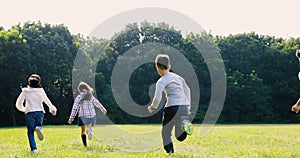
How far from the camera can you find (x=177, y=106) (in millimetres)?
8148

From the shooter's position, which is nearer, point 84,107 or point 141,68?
point 84,107

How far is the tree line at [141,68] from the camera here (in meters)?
42.0

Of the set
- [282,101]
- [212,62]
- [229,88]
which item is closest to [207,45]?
[212,62]

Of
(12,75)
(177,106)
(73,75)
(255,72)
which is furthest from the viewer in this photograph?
(255,72)

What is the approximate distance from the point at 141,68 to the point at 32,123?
40172 mm

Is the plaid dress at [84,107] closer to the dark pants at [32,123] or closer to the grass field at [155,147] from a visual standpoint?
the grass field at [155,147]

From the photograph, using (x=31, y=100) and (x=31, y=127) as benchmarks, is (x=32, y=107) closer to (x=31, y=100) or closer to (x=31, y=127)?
(x=31, y=100)

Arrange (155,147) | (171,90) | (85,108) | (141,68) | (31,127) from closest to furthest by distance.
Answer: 1. (171,90)
2. (31,127)
3. (155,147)
4. (85,108)
5. (141,68)

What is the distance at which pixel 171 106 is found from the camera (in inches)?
321

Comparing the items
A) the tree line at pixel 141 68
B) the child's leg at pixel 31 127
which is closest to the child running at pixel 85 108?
the child's leg at pixel 31 127

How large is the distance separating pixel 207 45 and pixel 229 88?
22.0 ft

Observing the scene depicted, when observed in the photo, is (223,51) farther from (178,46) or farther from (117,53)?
(117,53)

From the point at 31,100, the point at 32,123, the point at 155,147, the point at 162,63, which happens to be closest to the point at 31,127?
the point at 32,123

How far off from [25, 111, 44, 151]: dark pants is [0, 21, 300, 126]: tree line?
107 feet
